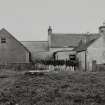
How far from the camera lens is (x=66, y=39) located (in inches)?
1678

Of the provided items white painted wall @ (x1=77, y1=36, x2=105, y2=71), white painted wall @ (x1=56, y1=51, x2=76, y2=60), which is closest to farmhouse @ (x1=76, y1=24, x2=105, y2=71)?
white painted wall @ (x1=77, y1=36, x2=105, y2=71)

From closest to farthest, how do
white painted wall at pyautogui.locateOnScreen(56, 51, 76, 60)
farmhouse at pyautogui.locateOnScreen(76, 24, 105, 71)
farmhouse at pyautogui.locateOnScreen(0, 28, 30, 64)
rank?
farmhouse at pyautogui.locateOnScreen(76, 24, 105, 71), farmhouse at pyautogui.locateOnScreen(0, 28, 30, 64), white painted wall at pyautogui.locateOnScreen(56, 51, 76, 60)

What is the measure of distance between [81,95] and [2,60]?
1029 inches

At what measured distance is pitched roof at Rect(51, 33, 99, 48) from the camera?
136ft

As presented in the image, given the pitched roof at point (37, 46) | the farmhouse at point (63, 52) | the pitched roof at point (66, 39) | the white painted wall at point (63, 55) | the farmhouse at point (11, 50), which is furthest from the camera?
the pitched roof at point (37, 46)

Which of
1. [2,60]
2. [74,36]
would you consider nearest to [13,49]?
[2,60]

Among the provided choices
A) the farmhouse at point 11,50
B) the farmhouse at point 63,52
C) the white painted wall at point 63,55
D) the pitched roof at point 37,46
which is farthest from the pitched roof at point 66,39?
the farmhouse at point 11,50

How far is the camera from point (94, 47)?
3206cm

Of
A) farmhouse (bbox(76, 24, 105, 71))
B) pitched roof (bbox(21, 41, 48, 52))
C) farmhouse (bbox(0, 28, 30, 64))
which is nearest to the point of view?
farmhouse (bbox(76, 24, 105, 71))

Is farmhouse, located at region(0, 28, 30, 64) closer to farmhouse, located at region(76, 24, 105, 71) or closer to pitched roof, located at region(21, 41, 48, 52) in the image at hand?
pitched roof, located at region(21, 41, 48, 52)

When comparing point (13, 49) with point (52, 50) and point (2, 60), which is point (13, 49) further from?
point (52, 50)

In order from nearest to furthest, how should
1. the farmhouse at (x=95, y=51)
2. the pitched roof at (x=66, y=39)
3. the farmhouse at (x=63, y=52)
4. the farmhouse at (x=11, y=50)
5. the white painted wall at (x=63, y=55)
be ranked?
the farmhouse at (x=95, y=51), the farmhouse at (x=63, y=52), the farmhouse at (x=11, y=50), the white painted wall at (x=63, y=55), the pitched roof at (x=66, y=39)

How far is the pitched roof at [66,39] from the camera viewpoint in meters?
41.6

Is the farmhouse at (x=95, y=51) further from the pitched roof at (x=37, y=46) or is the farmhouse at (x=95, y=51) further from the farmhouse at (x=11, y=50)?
the pitched roof at (x=37, y=46)
